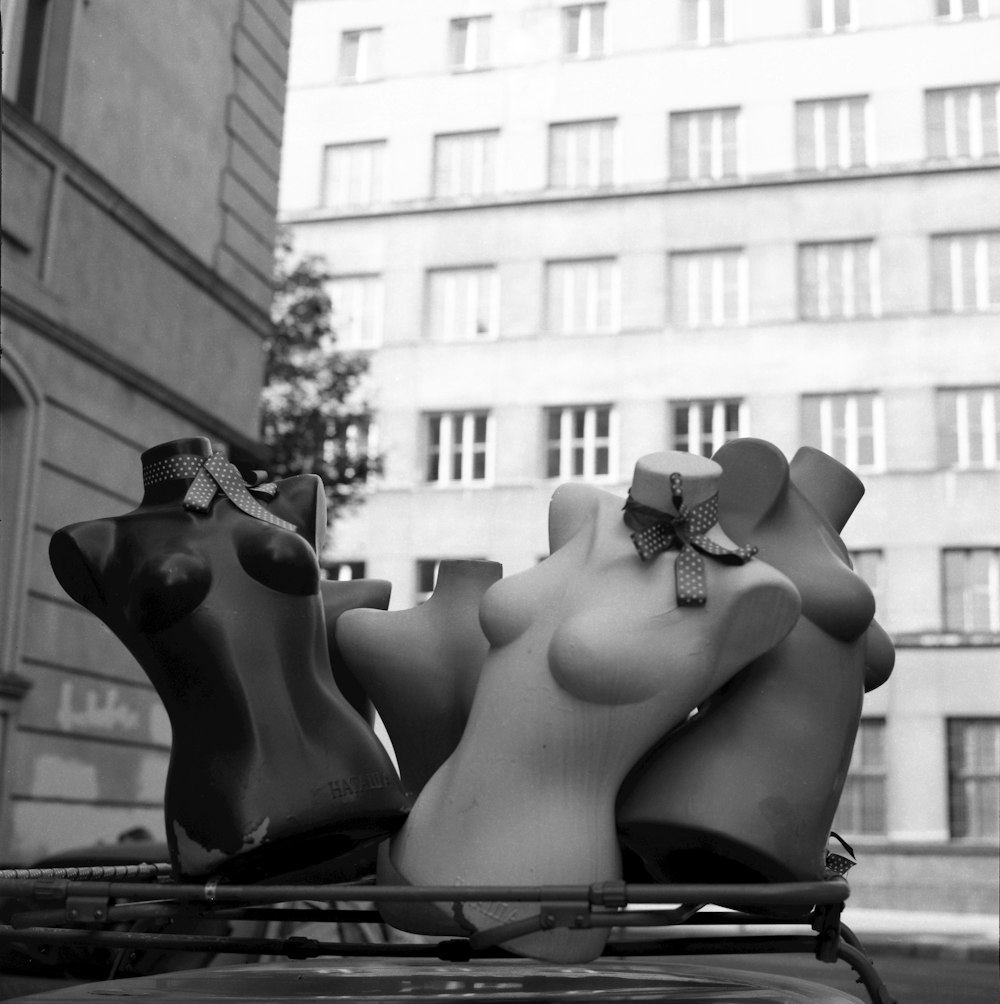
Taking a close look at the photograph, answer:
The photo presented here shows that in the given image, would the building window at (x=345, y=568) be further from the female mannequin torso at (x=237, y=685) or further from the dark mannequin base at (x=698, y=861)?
the dark mannequin base at (x=698, y=861)

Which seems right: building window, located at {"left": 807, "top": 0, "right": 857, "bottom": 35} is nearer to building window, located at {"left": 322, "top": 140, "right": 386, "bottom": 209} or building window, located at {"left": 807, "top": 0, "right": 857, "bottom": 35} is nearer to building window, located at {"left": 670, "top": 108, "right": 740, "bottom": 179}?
building window, located at {"left": 670, "top": 108, "right": 740, "bottom": 179}

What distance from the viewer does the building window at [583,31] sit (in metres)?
28.2

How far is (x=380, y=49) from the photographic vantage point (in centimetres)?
2942

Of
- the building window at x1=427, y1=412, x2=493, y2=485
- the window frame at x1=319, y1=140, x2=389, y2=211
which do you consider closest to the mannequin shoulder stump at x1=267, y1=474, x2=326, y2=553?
the building window at x1=427, y1=412, x2=493, y2=485

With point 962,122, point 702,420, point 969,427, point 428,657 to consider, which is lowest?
point 428,657

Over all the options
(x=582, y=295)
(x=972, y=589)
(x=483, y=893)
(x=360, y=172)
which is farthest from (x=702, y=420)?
(x=483, y=893)

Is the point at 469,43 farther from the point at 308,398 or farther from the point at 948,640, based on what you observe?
the point at 948,640

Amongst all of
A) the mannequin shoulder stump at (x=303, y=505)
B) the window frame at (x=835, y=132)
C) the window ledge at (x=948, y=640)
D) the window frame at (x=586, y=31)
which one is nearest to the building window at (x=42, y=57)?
the mannequin shoulder stump at (x=303, y=505)

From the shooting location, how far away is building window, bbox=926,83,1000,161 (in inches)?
1032

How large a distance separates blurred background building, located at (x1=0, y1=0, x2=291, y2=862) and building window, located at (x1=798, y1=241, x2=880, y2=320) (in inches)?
663

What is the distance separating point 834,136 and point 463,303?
25.1ft

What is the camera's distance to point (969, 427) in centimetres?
2523

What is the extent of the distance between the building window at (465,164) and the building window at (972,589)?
37.1ft

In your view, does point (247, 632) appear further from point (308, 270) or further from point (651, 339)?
point (651, 339)
